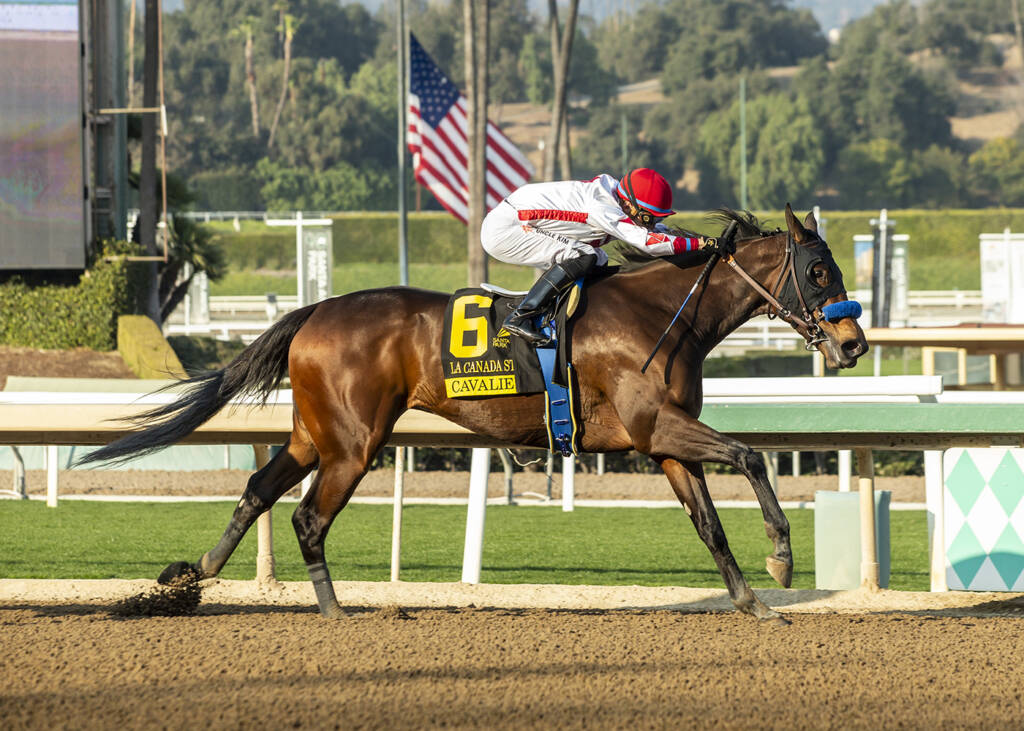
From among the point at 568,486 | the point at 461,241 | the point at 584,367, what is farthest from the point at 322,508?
the point at 461,241

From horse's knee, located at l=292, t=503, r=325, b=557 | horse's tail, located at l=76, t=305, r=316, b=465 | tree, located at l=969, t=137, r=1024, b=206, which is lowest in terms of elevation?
horse's knee, located at l=292, t=503, r=325, b=557

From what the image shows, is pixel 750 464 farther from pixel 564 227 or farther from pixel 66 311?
pixel 66 311

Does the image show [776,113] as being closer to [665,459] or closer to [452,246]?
[452,246]

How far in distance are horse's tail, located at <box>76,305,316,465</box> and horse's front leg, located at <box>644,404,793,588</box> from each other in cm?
149

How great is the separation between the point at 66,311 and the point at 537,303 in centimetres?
1358

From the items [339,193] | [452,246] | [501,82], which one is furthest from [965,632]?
[501,82]

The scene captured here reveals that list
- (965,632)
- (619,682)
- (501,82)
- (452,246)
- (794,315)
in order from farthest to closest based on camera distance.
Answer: (501,82) < (452,246) < (794,315) < (965,632) < (619,682)

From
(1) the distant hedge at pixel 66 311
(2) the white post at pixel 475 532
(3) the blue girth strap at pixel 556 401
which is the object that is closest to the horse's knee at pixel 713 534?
(3) the blue girth strap at pixel 556 401

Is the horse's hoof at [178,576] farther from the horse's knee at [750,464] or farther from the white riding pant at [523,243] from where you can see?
the horse's knee at [750,464]

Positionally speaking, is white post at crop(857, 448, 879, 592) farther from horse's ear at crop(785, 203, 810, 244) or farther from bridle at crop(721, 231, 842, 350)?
horse's ear at crop(785, 203, 810, 244)

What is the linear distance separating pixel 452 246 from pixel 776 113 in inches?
1056

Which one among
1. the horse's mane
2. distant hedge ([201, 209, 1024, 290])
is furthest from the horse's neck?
distant hedge ([201, 209, 1024, 290])

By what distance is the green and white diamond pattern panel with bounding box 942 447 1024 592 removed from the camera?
6227 mm

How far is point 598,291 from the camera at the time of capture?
5250 mm
